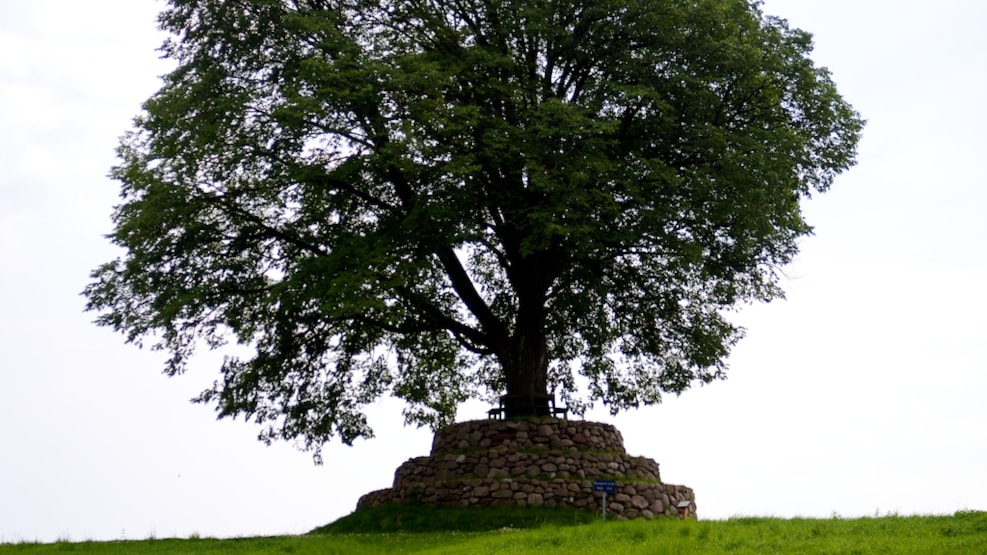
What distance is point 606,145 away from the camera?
27531 millimetres

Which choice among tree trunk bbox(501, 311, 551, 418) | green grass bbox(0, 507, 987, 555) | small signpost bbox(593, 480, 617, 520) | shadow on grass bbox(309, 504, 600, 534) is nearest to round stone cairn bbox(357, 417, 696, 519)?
shadow on grass bbox(309, 504, 600, 534)

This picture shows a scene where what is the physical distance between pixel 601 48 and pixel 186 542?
16.7 meters

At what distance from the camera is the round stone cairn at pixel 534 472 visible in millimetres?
27047

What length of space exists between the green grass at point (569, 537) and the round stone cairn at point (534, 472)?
2.18 ft

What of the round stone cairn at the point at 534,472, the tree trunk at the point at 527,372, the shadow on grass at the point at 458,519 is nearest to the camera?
the shadow on grass at the point at 458,519

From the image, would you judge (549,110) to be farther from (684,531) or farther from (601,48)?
(684,531)

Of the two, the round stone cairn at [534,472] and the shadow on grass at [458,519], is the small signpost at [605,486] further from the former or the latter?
the round stone cairn at [534,472]

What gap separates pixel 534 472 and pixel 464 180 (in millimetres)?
7764

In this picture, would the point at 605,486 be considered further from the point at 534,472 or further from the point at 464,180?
the point at 464,180

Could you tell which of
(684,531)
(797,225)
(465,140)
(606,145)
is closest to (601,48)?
(606,145)

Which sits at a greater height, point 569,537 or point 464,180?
point 464,180

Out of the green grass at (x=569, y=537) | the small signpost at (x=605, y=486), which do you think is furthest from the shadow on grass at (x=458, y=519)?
the small signpost at (x=605, y=486)

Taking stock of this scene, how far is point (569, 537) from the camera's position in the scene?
2133 centimetres

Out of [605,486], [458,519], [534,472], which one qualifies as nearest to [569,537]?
[605,486]
